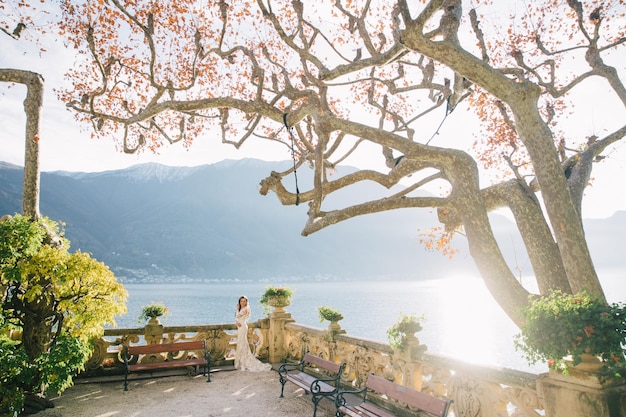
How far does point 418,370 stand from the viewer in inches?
257

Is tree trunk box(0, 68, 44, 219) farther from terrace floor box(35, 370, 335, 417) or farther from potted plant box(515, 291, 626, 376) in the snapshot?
potted plant box(515, 291, 626, 376)

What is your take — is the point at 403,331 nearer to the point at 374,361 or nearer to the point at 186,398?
the point at 374,361

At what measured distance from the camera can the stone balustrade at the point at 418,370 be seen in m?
3.79

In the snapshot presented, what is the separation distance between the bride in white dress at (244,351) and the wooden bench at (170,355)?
2.97 feet

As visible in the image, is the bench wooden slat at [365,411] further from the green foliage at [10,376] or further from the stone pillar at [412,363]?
the green foliage at [10,376]

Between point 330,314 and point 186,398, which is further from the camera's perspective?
point 330,314

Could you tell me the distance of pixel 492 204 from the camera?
5.82 m

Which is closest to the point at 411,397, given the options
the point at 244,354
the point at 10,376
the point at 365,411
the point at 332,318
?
the point at 365,411

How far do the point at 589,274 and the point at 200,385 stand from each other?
7.98 meters

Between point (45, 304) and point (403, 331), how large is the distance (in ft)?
20.1

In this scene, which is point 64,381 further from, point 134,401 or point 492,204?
point 492,204

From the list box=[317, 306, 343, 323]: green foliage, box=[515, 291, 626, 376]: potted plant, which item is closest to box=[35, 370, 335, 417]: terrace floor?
box=[317, 306, 343, 323]: green foliage

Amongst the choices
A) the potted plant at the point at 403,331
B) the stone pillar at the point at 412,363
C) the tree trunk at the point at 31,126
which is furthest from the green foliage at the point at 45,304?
the stone pillar at the point at 412,363

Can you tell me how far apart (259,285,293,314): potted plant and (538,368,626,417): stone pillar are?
321 inches
